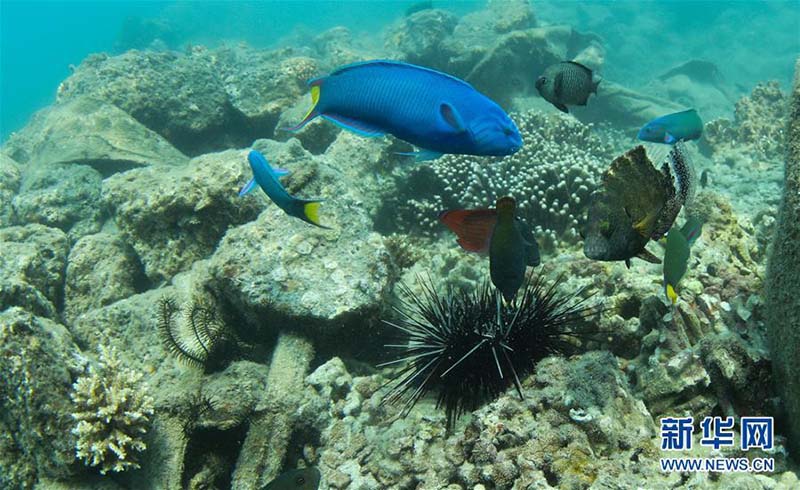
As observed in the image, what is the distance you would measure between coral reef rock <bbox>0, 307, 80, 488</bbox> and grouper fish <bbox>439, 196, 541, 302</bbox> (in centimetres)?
331

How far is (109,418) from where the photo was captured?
3305mm

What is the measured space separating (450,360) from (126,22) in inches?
1716

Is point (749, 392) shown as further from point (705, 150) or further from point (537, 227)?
point (705, 150)

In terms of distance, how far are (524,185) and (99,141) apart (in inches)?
342

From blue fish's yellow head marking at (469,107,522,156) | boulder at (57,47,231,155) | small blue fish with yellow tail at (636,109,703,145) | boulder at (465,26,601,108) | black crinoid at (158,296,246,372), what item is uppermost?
boulder at (465,26,601,108)

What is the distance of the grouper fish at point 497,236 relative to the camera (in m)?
2.04

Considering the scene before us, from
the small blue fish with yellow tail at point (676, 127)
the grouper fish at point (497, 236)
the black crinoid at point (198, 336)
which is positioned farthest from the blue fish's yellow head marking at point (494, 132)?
the black crinoid at point (198, 336)

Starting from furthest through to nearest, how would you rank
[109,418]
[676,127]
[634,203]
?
[676,127] < [109,418] < [634,203]

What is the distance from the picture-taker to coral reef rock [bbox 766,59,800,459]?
2.11m

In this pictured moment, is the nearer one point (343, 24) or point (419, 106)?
point (419, 106)

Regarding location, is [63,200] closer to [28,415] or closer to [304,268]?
[28,415]

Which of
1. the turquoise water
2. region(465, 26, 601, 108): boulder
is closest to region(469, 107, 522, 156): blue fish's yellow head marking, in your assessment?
region(465, 26, 601, 108): boulder

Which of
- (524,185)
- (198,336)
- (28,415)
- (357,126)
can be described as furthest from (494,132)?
(524,185)

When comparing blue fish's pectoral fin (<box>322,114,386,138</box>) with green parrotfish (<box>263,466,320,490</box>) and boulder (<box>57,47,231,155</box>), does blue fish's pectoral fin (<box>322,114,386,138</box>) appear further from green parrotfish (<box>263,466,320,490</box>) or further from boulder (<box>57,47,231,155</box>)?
boulder (<box>57,47,231,155</box>)
